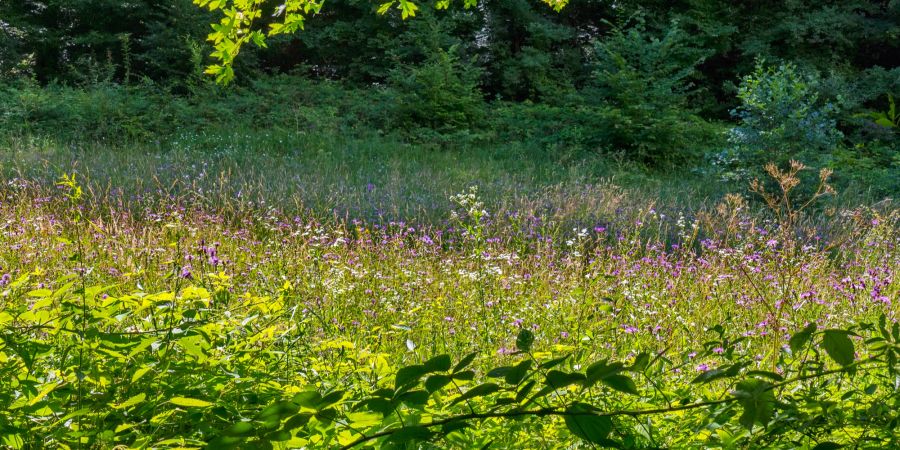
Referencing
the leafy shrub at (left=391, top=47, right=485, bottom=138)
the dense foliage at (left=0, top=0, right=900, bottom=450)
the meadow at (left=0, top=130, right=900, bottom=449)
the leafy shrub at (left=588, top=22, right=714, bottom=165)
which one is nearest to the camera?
the meadow at (left=0, top=130, right=900, bottom=449)

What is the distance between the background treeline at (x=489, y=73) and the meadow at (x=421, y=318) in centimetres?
271

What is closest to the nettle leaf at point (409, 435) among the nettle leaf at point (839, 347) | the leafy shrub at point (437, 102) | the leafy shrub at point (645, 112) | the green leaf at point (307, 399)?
the green leaf at point (307, 399)

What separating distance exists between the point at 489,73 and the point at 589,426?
15.5 meters

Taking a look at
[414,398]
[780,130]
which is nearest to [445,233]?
[414,398]

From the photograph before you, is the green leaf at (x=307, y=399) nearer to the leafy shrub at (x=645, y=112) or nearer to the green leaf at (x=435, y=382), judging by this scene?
the green leaf at (x=435, y=382)

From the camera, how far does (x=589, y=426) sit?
885mm

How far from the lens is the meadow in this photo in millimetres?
1283

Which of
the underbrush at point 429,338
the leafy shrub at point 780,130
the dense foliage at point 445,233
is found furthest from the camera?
the leafy shrub at point 780,130

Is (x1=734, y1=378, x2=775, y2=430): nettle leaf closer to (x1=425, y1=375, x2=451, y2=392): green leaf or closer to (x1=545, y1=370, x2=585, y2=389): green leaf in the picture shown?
(x1=545, y1=370, x2=585, y2=389): green leaf

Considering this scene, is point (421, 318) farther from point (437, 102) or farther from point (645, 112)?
point (437, 102)

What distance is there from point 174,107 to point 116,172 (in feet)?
20.6

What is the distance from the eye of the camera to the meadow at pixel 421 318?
128 centimetres

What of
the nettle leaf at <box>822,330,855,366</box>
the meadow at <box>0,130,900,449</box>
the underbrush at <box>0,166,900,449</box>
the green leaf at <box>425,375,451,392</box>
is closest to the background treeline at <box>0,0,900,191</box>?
the meadow at <box>0,130,900,449</box>

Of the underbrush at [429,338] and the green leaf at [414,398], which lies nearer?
the green leaf at [414,398]
